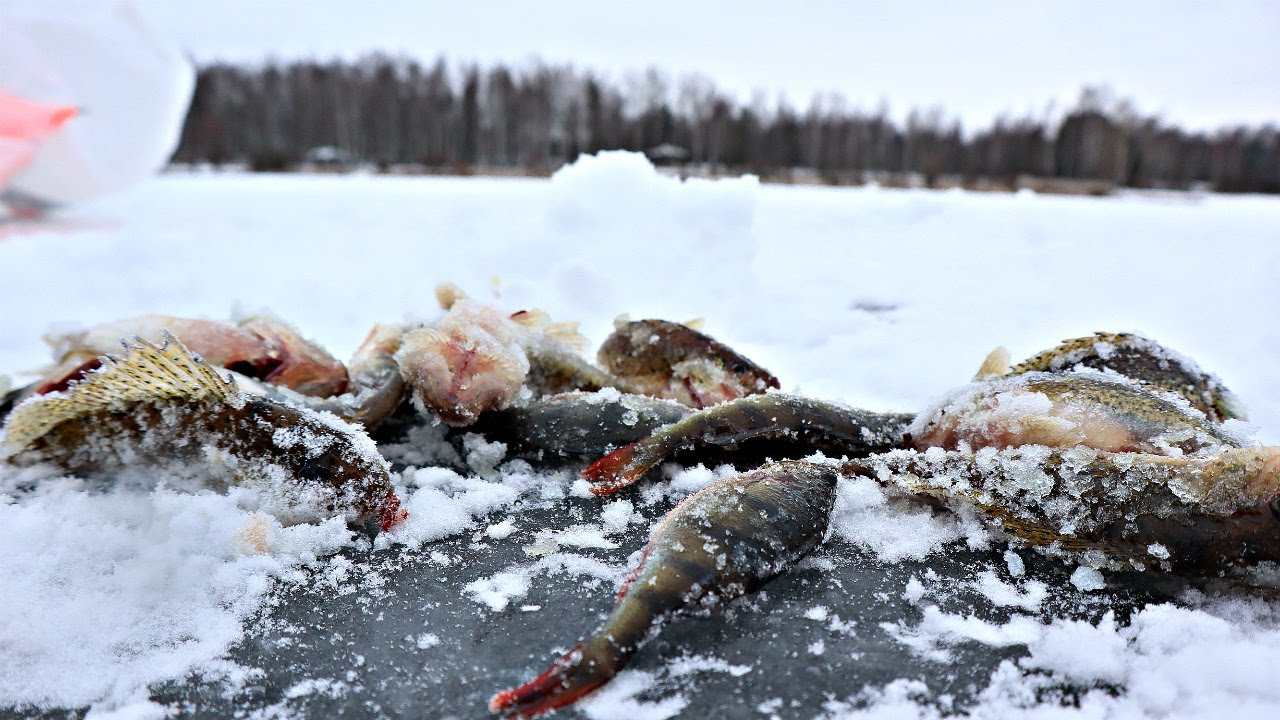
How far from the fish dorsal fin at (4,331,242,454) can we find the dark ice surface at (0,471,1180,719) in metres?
0.65

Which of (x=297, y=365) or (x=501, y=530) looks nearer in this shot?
(x=501, y=530)

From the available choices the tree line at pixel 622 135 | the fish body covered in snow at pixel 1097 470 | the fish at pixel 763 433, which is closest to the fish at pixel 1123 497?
the fish body covered in snow at pixel 1097 470

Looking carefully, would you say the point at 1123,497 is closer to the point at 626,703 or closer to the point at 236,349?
the point at 626,703

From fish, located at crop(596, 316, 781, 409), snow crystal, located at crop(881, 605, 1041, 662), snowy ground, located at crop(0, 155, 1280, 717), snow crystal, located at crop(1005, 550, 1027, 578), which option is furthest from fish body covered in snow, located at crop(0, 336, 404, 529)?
snow crystal, located at crop(1005, 550, 1027, 578)

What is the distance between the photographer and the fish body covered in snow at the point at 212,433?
7.15ft

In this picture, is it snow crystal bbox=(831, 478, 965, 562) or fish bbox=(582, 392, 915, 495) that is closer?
snow crystal bbox=(831, 478, 965, 562)

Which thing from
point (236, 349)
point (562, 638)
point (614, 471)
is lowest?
point (562, 638)

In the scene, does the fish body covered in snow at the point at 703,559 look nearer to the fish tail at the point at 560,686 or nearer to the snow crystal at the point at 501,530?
the fish tail at the point at 560,686

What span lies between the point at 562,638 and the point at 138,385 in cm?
148

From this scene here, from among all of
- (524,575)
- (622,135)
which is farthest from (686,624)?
(622,135)

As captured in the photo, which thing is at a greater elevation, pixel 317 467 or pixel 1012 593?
pixel 317 467

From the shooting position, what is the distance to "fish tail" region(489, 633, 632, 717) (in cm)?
143

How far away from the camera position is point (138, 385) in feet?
7.41

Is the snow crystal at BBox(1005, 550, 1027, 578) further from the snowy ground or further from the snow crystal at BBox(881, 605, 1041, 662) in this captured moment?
the snow crystal at BBox(881, 605, 1041, 662)
